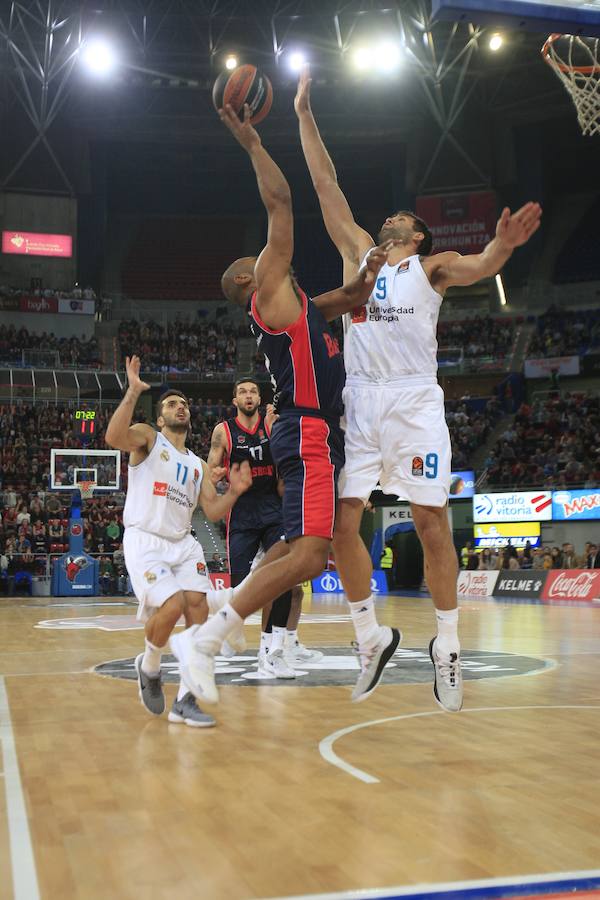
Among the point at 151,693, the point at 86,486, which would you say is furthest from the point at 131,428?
the point at 86,486

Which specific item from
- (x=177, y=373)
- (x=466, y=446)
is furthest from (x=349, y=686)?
(x=177, y=373)

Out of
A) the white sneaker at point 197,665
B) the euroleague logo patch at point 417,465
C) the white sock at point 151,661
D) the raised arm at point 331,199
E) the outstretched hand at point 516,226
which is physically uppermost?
the raised arm at point 331,199

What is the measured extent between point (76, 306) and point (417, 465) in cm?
3287

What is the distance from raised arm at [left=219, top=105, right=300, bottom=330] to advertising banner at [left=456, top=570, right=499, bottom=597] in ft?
58.0

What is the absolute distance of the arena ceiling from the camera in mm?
30016

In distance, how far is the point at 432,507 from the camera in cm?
505

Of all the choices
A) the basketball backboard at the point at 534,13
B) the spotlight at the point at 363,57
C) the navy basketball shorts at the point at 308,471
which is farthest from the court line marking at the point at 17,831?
the spotlight at the point at 363,57

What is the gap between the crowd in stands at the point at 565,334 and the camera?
3231 centimetres

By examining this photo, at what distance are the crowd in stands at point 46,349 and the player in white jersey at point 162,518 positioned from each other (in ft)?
90.1

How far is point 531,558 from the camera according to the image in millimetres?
24016

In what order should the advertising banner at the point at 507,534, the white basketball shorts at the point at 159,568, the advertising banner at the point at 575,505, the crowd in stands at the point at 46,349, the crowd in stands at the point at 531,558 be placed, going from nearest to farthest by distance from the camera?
the white basketball shorts at the point at 159,568 < the crowd in stands at the point at 531,558 < the advertising banner at the point at 575,505 < the advertising banner at the point at 507,534 < the crowd in stands at the point at 46,349

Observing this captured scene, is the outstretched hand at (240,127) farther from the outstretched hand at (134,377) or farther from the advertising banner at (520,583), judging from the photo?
the advertising banner at (520,583)

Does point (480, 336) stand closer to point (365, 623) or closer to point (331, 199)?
point (331, 199)

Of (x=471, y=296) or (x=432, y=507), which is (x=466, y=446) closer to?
(x=471, y=296)
